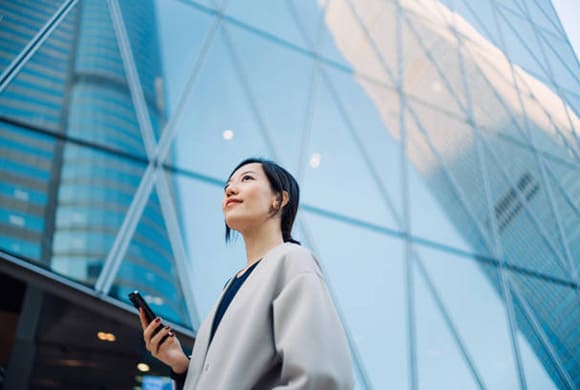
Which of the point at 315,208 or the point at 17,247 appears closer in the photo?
the point at 17,247

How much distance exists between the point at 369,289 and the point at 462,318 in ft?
5.91

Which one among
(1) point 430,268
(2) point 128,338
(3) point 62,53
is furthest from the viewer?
(1) point 430,268

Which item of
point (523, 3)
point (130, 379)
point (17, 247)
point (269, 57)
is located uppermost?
point (523, 3)

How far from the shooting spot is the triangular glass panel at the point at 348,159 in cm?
725

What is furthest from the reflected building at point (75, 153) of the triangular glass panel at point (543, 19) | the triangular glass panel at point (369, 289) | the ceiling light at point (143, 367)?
the triangular glass panel at point (543, 19)

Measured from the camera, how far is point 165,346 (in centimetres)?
171

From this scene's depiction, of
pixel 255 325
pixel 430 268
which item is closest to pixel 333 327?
pixel 255 325

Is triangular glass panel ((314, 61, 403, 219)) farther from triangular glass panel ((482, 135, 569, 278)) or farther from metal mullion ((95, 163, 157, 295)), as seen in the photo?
metal mullion ((95, 163, 157, 295))

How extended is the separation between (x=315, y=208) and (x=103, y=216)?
2.95 m

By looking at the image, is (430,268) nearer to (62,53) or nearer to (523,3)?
(62,53)

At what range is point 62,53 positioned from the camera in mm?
5652

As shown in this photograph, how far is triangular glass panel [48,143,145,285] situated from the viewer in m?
4.52

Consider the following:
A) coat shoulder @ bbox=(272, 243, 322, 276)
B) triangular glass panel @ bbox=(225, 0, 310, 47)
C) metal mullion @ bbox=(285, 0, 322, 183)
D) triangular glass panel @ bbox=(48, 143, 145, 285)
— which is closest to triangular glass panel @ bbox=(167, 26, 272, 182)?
metal mullion @ bbox=(285, 0, 322, 183)

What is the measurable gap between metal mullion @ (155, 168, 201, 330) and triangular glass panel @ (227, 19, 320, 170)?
1866 millimetres
